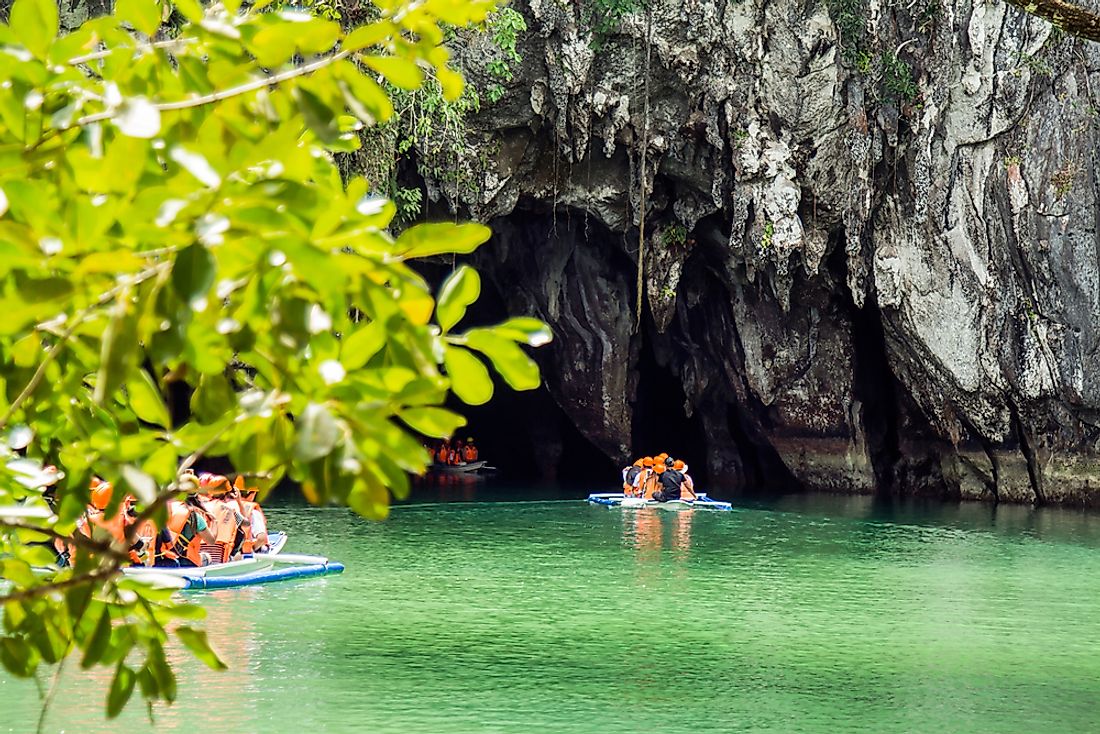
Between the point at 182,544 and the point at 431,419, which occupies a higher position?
the point at 431,419

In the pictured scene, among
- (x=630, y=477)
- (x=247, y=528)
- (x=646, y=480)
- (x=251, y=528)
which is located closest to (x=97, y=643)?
(x=247, y=528)

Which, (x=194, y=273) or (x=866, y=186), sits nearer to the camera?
(x=194, y=273)

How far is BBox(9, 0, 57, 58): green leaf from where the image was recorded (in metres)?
1.58

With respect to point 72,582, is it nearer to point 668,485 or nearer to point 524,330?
point 524,330

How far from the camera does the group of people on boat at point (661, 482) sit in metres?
17.9

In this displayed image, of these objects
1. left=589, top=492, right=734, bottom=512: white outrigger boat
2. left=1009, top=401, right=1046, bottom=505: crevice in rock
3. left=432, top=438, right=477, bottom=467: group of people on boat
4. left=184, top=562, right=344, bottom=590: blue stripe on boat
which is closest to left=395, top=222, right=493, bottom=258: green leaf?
left=184, top=562, right=344, bottom=590: blue stripe on boat

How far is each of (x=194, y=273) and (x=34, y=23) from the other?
490 mm

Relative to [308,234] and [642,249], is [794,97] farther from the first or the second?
[308,234]

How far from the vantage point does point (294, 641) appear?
789cm

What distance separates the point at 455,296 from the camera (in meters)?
1.72

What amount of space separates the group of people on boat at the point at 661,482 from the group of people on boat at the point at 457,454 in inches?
307

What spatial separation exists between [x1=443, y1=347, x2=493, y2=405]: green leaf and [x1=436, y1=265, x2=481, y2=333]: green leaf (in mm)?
47

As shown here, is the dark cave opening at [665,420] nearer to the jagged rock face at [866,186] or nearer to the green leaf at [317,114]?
the jagged rock face at [866,186]

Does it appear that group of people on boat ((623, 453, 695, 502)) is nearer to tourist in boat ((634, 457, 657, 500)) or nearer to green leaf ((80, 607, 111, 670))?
tourist in boat ((634, 457, 657, 500))
